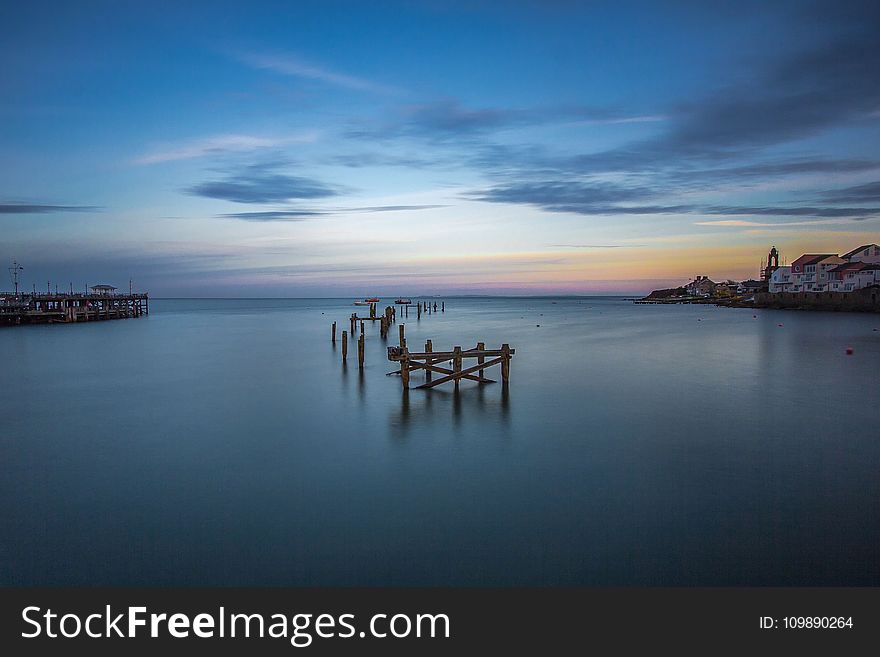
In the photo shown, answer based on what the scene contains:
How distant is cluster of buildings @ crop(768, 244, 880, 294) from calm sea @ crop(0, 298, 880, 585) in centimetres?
8007

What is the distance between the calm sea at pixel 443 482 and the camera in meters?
8.34

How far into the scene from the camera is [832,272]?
9512cm

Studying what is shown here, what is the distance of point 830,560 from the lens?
823 centimetres

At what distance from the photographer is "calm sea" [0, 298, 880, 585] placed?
27.3 ft

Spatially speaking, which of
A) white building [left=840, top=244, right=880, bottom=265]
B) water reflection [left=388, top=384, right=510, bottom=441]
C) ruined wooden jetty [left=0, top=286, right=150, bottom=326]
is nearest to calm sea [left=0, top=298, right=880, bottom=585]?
water reflection [left=388, top=384, right=510, bottom=441]

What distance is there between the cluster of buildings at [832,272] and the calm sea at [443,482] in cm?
8007

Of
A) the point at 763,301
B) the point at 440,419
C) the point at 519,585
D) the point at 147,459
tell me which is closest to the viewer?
the point at 519,585

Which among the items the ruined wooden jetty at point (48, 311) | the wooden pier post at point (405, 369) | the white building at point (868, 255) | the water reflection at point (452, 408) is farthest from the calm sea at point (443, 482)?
the white building at point (868, 255)

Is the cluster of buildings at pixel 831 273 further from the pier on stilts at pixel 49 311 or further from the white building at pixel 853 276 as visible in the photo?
the pier on stilts at pixel 49 311

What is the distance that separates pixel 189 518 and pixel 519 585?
5.97 meters

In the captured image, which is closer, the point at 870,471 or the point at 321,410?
the point at 870,471

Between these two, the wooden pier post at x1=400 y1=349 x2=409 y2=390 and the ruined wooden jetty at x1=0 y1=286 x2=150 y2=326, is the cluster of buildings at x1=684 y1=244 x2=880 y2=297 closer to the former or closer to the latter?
the wooden pier post at x1=400 y1=349 x2=409 y2=390

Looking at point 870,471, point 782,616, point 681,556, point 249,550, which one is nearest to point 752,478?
point 870,471

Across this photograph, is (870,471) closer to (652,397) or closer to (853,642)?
(853,642)
